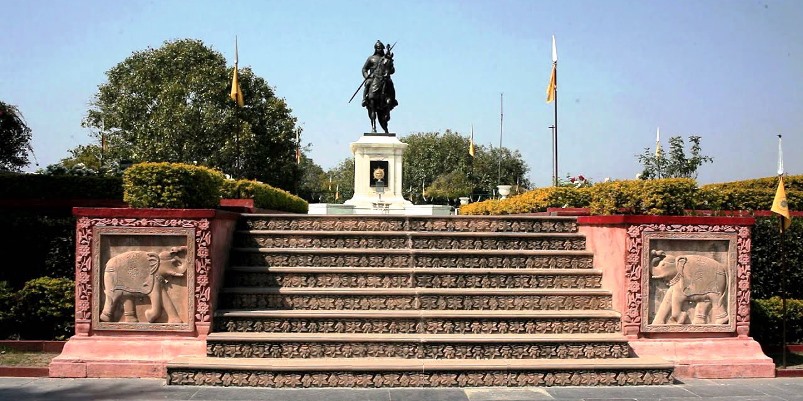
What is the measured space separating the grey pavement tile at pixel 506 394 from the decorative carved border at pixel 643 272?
61.7 inches

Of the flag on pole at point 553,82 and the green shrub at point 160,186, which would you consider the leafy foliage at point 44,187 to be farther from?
the flag on pole at point 553,82

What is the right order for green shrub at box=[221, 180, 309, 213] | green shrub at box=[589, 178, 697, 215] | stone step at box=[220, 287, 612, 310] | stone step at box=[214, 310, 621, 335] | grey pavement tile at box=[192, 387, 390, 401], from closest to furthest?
1. grey pavement tile at box=[192, 387, 390, 401]
2. stone step at box=[214, 310, 621, 335]
3. stone step at box=[220, 287, 612, 310]
4. green shrub at box=[589, 178, 697, 215]
5. green shrub at box=[221, 180, 309, 213]

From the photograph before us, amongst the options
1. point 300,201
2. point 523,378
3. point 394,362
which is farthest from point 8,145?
point 523,378

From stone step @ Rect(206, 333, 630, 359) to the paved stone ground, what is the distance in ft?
1.61

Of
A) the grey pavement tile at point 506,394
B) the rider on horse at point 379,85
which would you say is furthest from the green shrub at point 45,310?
the rider on horse at point 379,85

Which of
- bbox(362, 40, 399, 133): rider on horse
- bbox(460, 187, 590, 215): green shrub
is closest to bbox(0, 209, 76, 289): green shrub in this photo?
bbox(460, 187, 590, 215): green shrub

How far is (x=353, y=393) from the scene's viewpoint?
6.10 meters

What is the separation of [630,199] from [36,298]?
7289mm

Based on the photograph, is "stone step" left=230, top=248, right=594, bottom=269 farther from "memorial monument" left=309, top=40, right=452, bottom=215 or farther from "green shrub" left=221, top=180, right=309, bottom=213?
"memorial monument" left=309, top=40, right=452, bottom=215

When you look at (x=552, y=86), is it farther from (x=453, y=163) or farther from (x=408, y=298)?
(x=453, y=163)

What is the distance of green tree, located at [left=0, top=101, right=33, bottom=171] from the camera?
15.7 m

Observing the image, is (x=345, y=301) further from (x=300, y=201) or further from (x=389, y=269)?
(x=300, y=201)

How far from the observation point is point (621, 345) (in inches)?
271

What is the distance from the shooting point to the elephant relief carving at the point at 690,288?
23.5ft
